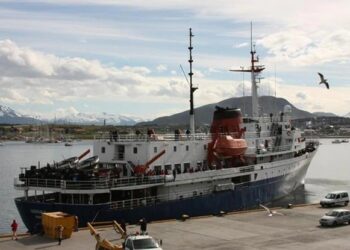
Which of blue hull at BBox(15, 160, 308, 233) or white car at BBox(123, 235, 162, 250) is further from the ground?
white car at BBox(123, 235, 162, 250)

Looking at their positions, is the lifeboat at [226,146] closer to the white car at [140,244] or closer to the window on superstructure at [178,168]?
the window on superstructure at [178,168]

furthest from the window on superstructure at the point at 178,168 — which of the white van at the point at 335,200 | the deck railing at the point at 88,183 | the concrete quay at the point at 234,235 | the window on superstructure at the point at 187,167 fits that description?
the white van at the point at 335,200

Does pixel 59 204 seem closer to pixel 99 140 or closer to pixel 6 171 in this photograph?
pixel 99 140

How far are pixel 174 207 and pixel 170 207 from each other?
0.42 m

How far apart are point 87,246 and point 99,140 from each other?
15219 millimetres

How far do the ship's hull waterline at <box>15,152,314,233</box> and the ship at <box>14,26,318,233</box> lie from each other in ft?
0.20

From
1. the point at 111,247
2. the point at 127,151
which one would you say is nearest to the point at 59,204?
the point at 127,151

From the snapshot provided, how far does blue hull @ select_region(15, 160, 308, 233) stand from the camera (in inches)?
1313

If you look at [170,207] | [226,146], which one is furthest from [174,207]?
[226,146]

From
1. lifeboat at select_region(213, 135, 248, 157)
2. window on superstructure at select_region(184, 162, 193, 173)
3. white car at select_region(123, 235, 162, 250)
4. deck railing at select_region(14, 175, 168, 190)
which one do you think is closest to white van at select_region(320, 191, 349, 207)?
lifeboat at select_region(213, 135, 248, 157)

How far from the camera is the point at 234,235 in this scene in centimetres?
2872

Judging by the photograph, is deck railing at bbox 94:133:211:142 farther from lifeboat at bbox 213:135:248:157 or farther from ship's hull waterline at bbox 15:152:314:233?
ship's hull waterline at bbox 15:152:314:233

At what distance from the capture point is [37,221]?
33.6 metres

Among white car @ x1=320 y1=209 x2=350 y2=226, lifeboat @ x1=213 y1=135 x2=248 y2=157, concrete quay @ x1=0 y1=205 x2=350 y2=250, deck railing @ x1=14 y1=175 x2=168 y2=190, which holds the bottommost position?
concrete quay @ x1=0 y1=205 x2=350 y2=250
